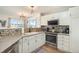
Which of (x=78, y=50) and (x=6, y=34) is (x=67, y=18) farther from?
(x=6, y=34)

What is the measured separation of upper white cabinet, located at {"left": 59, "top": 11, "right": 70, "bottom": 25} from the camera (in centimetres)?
274

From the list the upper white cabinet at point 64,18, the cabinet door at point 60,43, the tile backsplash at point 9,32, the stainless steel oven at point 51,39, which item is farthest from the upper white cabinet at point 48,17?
the tile backsplash at point 9,32

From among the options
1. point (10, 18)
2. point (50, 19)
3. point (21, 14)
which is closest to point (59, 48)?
point (50, 19)

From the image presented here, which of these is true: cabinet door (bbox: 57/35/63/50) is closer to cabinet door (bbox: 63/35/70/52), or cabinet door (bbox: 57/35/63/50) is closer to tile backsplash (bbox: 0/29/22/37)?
cabinet door (bbox: 63/35/70/52)

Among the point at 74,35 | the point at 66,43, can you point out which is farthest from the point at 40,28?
the point at 74,35

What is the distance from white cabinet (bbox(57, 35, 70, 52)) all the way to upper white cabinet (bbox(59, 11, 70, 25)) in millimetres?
464

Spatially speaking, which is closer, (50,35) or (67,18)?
(67,18)

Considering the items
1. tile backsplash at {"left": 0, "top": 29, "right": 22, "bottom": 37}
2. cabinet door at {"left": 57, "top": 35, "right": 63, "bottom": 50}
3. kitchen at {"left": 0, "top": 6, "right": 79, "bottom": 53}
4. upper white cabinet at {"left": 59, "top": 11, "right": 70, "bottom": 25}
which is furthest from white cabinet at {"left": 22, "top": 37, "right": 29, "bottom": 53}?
upper white cabinet at {"left": 59, "top": 11, "right": 70, "bottom": 25}

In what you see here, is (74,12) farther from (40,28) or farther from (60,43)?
(40,28)

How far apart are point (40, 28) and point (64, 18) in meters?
1.15

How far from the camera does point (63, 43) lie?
2.75m

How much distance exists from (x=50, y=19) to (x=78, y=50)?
153cm

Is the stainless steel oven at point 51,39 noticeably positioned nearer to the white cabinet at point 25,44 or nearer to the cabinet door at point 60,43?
the cabinet door at point 60,43
